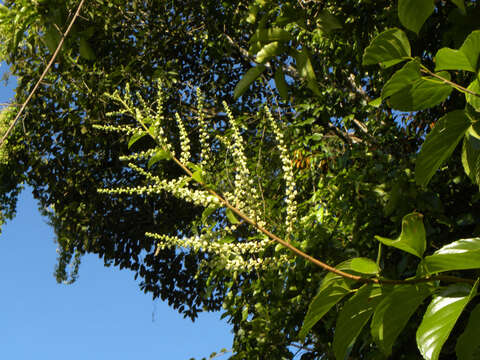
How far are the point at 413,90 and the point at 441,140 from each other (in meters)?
0.09

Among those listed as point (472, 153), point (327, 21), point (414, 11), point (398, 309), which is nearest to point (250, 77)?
point (327, 21)

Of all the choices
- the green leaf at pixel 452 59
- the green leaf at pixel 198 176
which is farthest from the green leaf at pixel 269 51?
the green leaf at pixel 452 59

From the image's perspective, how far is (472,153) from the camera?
726 millimetres

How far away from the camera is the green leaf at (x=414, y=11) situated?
0.73 meters

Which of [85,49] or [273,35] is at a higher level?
[85,49]

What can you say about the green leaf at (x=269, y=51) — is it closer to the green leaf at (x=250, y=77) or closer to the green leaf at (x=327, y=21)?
the green leaf at (x=250, y=77)

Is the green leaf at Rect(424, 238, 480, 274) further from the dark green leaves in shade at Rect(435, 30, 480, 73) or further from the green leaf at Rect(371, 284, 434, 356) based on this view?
the dark green leaves in shade at Rect(435, 30, 480, 73)

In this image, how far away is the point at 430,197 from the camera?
1.96m

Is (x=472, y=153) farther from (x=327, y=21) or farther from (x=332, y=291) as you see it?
(x=327, y=21)

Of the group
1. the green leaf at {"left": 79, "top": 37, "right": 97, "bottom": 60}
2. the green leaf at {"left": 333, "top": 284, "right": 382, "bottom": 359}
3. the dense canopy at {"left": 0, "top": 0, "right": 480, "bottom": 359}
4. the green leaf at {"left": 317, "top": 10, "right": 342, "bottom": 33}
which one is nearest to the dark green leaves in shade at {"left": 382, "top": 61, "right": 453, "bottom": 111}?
the dense canopy at {"left": 0, "top": 0, "right": 480, "bottom": 359}

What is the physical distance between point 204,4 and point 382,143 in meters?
2.41

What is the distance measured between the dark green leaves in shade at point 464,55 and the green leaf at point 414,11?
0.32ft

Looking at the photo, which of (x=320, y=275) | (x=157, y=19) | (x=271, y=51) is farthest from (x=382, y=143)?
(x=157, y=19)

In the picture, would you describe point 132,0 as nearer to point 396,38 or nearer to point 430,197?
point 430,197
